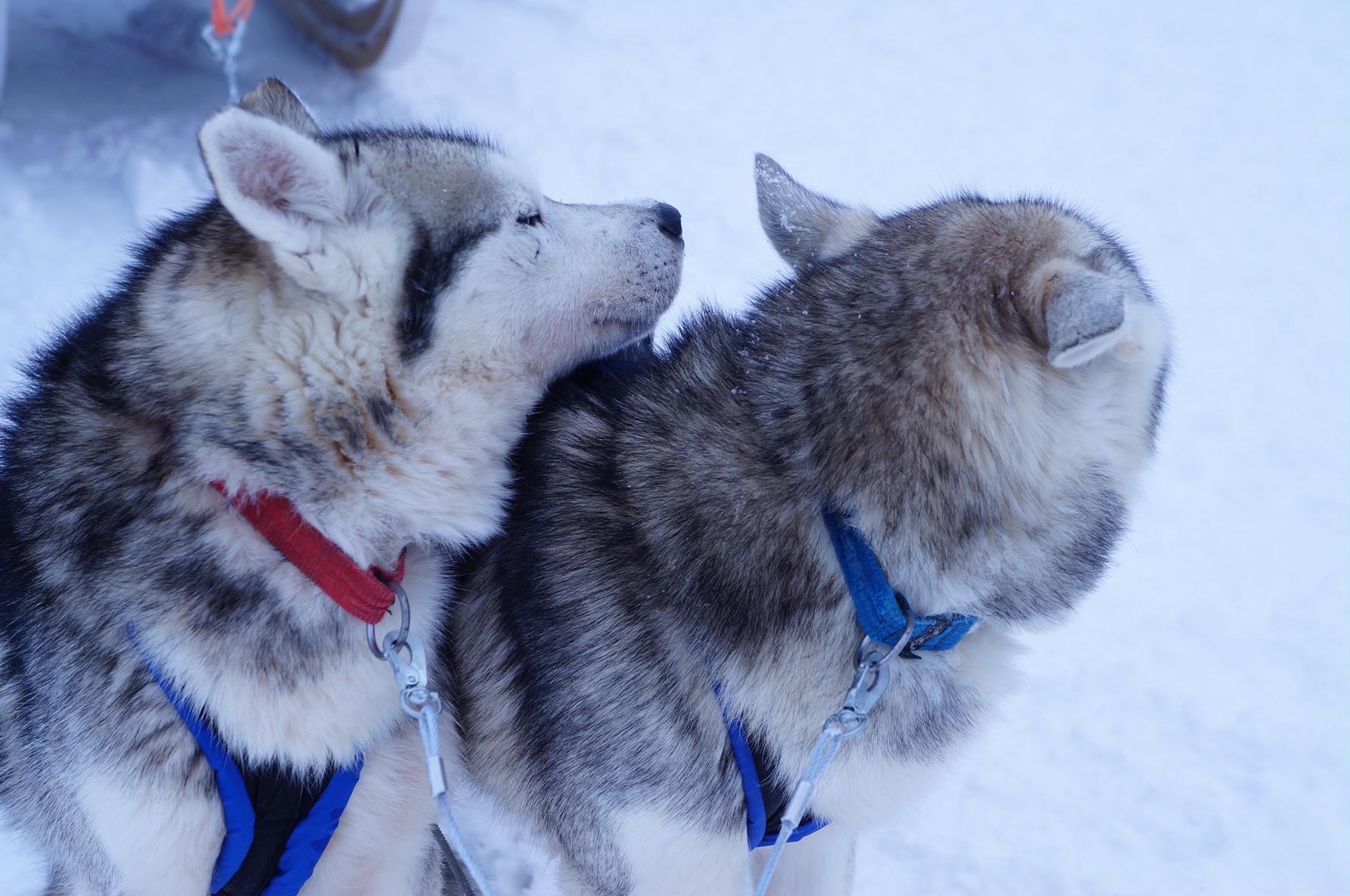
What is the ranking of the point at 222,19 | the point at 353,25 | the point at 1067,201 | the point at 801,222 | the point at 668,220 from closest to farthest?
the point at 668,220
the point at 801,222
the point at 1067,201
the point at 222,19
the point at 353,25

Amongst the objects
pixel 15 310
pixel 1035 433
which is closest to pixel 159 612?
pixel 1035 433

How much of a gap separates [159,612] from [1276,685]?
335 centimetres

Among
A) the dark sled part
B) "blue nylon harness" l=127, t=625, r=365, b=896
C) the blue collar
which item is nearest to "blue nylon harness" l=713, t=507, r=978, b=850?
the blue collar

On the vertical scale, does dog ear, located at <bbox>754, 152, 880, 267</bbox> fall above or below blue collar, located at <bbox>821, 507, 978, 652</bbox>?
above

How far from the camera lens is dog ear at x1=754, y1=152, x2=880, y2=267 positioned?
2.02 meters

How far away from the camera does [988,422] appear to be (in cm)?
143

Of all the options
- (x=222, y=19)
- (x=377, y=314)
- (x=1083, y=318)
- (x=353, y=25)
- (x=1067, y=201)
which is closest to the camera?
(x=1083, y=318)

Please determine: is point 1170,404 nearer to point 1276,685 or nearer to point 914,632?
point 1276,685

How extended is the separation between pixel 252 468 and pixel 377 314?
1.09ft

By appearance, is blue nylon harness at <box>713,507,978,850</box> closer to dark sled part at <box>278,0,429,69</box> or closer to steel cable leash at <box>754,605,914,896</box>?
steel cable leash at <box>754,605,914,896</box>

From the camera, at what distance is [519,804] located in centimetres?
197

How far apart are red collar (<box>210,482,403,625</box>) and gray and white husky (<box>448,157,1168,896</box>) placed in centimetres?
36

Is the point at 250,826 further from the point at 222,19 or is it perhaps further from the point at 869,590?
the point at 222,19

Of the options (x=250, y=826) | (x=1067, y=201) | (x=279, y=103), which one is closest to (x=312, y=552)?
(x=250, y=826)
